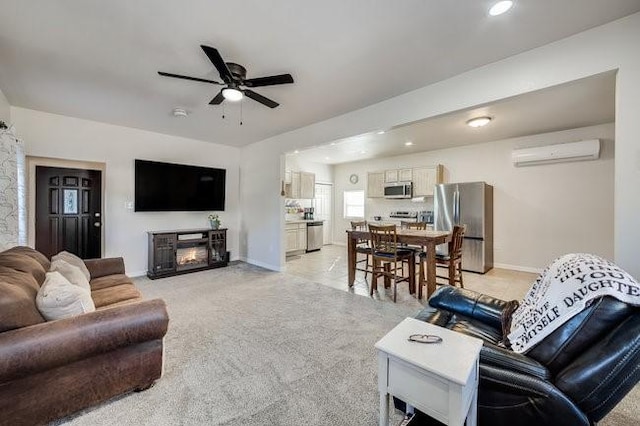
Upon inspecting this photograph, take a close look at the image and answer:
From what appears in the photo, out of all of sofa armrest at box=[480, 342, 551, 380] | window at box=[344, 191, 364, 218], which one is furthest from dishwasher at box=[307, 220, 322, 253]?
sofa armrest at box=[480, 342, 551, 380]

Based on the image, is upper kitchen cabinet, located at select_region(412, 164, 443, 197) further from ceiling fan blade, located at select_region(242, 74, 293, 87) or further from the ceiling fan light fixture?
the ceiling fan light fixture

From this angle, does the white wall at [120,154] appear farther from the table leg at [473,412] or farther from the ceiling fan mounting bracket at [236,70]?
the table leg at [473,412]

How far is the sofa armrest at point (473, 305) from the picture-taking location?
1.86 metres

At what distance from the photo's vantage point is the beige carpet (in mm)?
1627

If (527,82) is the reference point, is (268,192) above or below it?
below

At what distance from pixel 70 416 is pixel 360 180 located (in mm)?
7296

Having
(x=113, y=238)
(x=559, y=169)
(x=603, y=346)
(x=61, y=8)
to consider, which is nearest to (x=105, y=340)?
(x=61, y=8)

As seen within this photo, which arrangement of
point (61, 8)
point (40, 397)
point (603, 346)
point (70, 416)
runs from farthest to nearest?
point (61, 8), point (70, 416), point (40, 397), point (603, 346)

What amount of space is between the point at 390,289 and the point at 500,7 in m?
3.39

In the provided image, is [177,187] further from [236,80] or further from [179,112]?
[236,80]

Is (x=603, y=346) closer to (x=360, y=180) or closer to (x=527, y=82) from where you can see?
(x=527, y=82)

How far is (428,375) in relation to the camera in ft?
3.45

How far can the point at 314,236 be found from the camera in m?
7.50

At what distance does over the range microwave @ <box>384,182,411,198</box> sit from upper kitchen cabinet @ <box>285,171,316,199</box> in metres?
2.07
